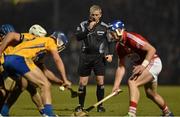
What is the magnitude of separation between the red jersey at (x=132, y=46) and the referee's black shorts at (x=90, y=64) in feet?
8.12

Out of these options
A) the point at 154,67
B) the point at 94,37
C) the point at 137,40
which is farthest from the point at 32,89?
the point at 94,37

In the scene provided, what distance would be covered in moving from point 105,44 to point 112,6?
19.4 m

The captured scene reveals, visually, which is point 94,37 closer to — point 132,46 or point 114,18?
point 132,46

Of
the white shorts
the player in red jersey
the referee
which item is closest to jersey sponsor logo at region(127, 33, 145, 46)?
the player in red jersey

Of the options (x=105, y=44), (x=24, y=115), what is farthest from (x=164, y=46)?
(x=24, y=115)

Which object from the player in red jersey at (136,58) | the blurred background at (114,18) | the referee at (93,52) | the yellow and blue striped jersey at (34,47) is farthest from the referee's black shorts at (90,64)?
the blurred background at (114,18)

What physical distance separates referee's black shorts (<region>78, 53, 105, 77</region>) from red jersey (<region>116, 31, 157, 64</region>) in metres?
2.48

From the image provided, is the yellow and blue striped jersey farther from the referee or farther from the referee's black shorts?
the referee's black shorts

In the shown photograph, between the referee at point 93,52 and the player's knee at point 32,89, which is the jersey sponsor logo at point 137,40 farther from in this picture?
the referee at point 93,52

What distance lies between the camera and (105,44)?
54.1ft

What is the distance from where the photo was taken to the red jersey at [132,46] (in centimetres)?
1328

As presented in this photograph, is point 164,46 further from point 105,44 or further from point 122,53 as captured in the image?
point 122,53

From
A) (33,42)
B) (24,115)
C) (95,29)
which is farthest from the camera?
(95,29)

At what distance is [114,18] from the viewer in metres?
34.4
